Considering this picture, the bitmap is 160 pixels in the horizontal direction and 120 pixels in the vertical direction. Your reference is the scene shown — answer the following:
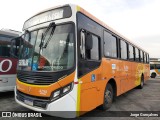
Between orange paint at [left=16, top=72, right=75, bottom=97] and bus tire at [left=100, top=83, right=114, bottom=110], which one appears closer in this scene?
orange paint at [left=16, top=72, right=75, bottom=97]

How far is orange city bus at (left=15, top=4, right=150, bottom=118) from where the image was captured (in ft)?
13.9

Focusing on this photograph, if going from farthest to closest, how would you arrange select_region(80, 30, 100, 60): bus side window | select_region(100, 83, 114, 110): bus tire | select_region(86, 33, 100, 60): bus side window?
select_region(100, 83, 114, 110): bus tire
select_region(86, 33, 100, 60): bus side window
select_region(80, 30, 100, 60): bus side window

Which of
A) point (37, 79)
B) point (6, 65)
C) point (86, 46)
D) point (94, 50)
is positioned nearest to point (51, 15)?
point (86, 46)

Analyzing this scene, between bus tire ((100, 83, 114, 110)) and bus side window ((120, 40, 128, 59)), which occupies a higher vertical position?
bus side window ((120, 40, 128, 59))

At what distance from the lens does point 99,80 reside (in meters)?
5.44

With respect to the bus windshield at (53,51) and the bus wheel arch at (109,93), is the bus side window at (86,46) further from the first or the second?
the bus wheel arch at (109,93)

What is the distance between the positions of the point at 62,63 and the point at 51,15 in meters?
1.47

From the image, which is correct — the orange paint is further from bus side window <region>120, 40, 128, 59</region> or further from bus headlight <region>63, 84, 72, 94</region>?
bus side window <region>120, 40, 128, 59</region>

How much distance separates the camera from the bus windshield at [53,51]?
14.2 feet

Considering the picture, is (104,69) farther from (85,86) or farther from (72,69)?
(72,69)

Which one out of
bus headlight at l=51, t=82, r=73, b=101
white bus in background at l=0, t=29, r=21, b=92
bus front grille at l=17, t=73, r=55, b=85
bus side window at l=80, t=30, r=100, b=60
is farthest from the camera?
white bus in background at l=0, t=29, r=21, b=92

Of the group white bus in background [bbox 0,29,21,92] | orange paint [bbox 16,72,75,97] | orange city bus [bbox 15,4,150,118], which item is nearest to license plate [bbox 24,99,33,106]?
orange city bus [bbox 15,4,150,118]

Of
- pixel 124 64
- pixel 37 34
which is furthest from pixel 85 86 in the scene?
pixel 124 64

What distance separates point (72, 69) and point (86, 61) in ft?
1.99
